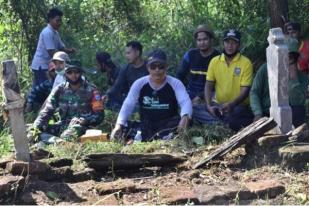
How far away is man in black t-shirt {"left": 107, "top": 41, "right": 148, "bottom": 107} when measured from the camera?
9.01m

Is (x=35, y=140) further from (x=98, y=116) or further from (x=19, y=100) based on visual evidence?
(x=19, y=100)

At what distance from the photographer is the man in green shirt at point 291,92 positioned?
724 cm

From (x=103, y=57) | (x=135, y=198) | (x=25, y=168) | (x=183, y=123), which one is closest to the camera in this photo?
(x=135, y=198)

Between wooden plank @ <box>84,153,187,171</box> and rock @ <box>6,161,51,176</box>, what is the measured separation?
0.46 meters

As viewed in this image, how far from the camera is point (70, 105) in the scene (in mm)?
8016

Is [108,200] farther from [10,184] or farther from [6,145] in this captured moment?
[6,145]

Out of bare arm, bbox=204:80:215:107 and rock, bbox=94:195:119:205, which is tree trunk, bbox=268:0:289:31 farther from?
rock, bbox=94:195:119:205

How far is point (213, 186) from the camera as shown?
527cm

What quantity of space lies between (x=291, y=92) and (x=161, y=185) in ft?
8.30

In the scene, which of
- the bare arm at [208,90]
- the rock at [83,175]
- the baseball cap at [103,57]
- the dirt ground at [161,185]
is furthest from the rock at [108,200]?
the baseball cap at [103,57]

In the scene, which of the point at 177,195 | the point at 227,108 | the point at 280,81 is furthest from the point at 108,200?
the point at 227,108

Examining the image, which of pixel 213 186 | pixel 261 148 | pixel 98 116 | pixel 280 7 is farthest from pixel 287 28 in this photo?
pixel 213 186

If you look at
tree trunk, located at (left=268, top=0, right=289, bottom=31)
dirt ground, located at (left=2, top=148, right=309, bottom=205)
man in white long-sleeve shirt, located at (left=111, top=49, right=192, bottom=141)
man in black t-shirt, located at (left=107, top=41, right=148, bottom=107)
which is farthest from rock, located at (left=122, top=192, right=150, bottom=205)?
tree trunk, located at (left=268, top=0, right=289, bottom=31)

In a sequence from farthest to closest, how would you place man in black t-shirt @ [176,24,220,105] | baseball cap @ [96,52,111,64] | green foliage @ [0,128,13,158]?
1. baseball cap @ [96,52,111,64]
2. man in black t-shirt @ [176,24,220,105]
3. green foliage @ [0,128,13,158]
